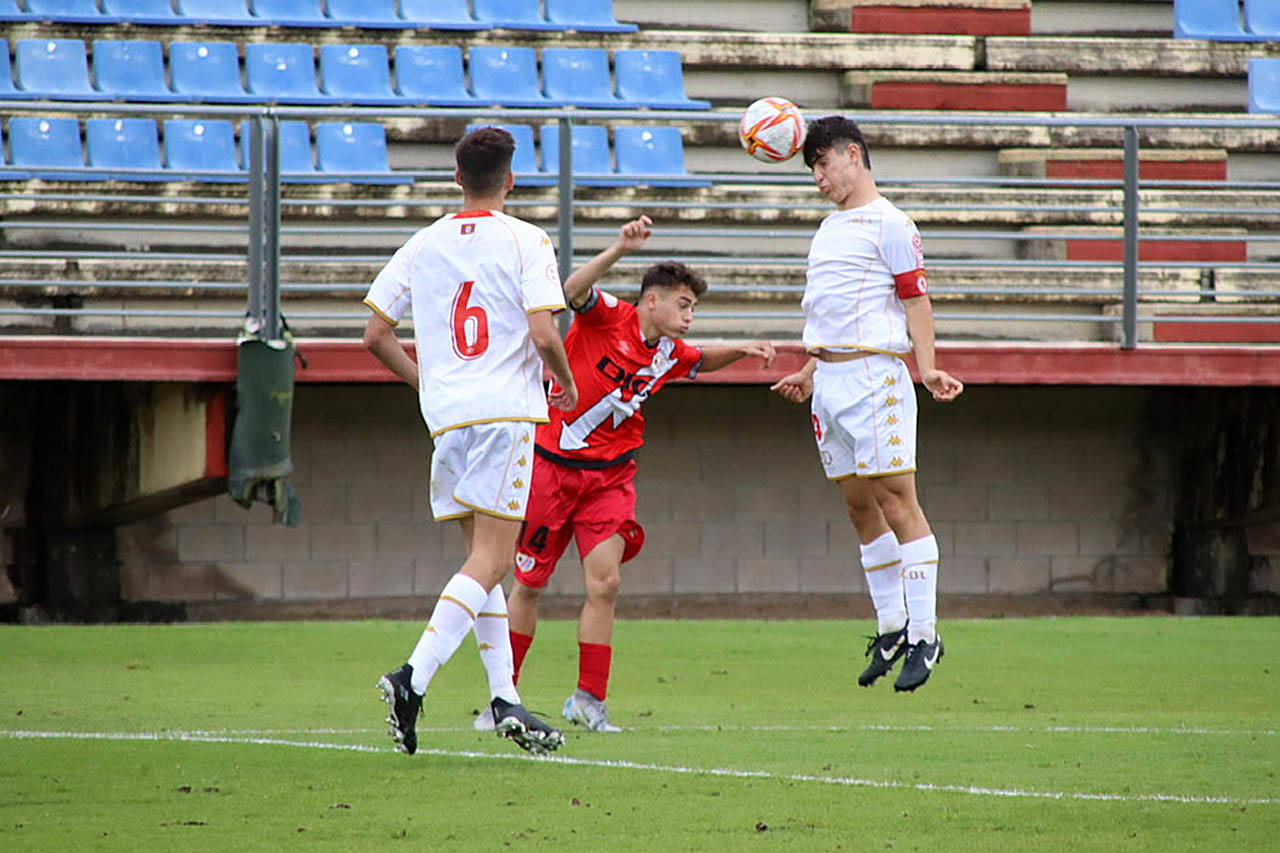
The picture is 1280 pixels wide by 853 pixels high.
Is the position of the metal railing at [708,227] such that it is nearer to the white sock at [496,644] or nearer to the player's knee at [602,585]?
the player's knee at [602,585]

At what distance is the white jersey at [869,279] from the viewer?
695 cm

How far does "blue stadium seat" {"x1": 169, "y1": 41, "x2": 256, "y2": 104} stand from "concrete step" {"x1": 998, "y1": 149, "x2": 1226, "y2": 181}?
18.7 feet

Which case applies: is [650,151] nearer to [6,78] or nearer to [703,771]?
[6,78]

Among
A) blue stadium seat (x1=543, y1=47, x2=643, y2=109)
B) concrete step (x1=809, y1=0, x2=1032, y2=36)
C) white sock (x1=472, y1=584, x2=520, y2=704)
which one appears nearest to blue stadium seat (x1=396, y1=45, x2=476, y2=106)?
blue stadium seat (x1=543, y1=47, x2=643, y2=109)

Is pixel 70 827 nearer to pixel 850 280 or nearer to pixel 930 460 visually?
pixel 850 280

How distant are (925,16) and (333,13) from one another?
459 cm

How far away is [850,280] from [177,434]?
18.5 feet

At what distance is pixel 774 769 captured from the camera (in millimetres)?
5898

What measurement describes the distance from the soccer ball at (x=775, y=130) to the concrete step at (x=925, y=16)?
7.81 m

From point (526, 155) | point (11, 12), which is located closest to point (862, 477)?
→ point (526, 155)

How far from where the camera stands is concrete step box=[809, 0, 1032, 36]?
15.0 metres

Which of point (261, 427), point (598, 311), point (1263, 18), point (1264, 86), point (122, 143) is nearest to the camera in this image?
point (598, 311)

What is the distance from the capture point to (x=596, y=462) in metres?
7.16

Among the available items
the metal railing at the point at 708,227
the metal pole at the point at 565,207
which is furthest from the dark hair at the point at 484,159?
the metal pole at the point at 565,207
